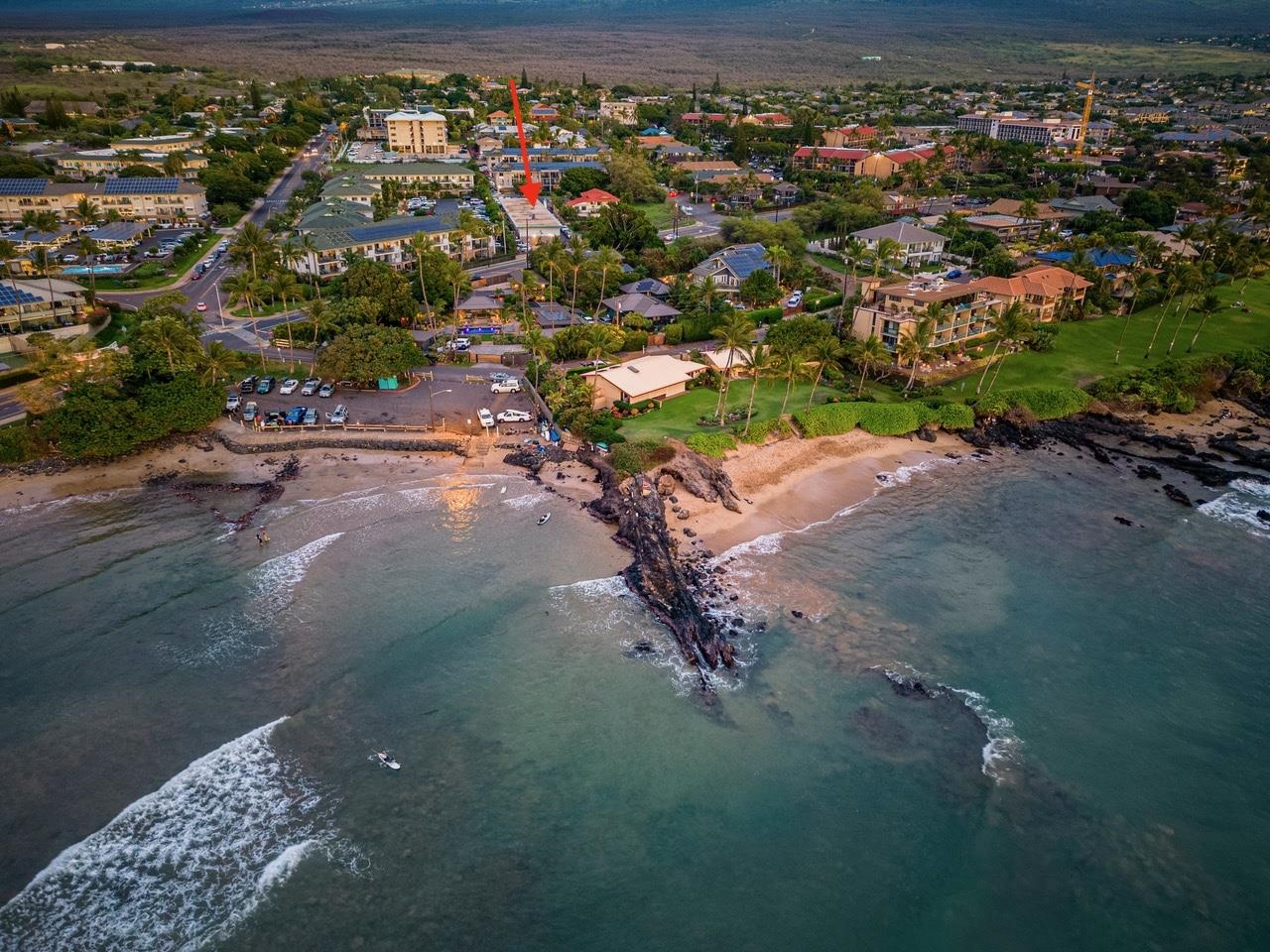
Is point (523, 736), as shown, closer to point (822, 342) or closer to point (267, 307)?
point (822, 342)

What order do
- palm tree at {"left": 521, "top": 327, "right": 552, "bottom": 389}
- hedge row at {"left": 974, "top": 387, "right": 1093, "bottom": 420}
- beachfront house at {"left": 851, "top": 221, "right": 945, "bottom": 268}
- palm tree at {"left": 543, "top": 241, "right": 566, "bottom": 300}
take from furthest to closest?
1. beachfront house at {"left": 851, "top": 221, "right": 945, "bottom": 268}
2. palm tree at {"left": 543, "top": 241, "right": 566, "bottom": 300}
3. palm tree at {"left": 521, "top": 327, "right": 552, "bottom": 389}
4. hedge row at {"left": 974, "top": 387, "right": 1093, "bottom": 420}

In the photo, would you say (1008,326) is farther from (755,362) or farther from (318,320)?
→ (318,320)

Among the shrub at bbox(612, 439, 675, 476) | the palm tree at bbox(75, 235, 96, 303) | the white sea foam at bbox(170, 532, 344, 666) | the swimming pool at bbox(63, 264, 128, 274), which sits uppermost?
the palm tree at bbox(75, 235, 96, 303)

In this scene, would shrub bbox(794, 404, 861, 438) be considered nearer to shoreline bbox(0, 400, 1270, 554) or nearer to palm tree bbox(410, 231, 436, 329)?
shoreline bbox(0, 400, 1270, 554)

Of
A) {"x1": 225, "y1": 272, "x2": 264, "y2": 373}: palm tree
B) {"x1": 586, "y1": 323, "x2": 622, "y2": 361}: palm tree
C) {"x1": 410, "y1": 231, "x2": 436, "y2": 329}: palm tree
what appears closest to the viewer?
{"x1": 586, "y1": 323, "x2": 622, "y2": 361}: palm tree

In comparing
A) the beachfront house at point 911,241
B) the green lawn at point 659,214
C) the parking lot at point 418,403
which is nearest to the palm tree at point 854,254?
the beachfront house at point 911,241

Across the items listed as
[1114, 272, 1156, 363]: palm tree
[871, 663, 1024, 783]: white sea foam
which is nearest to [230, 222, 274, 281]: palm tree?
[871, 663, 1024, 783]: white sea foam
